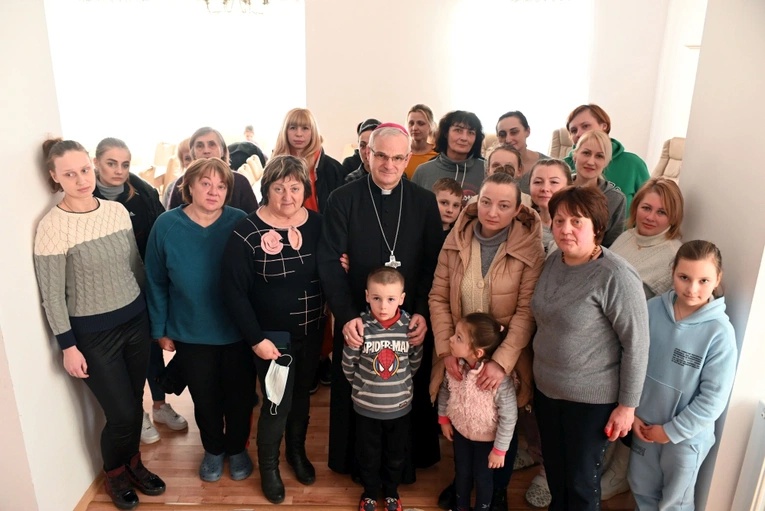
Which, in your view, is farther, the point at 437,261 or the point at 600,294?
the point at 437,261

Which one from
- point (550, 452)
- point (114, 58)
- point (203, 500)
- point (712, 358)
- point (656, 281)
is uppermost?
point (114, 58)

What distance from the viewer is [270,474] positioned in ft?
8.25

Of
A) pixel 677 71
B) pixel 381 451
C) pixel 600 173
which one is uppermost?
pixel 677 71

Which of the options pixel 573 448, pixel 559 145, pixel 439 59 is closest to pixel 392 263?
pixel 573 448

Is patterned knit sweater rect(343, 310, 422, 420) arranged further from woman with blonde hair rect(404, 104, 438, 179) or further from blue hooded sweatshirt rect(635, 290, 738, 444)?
woman with blonde hair rect(404, 104, 438, 179)

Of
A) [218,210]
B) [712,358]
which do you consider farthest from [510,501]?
[218,210]

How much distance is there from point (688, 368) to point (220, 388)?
196 cm

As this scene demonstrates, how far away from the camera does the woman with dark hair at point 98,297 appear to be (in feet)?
7.01

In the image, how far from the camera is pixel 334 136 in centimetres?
710

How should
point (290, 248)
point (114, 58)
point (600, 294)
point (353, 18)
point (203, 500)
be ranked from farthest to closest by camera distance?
point (114, 58), point (353, 18), point (203, 500), point (290, 248), point (600, 294)

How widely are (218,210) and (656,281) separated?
6.08 ft

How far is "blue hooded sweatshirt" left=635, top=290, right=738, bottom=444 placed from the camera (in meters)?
1.89

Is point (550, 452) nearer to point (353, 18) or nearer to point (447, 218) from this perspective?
point (447, 218)

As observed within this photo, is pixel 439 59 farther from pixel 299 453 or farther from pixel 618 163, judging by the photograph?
pixel 299 453
